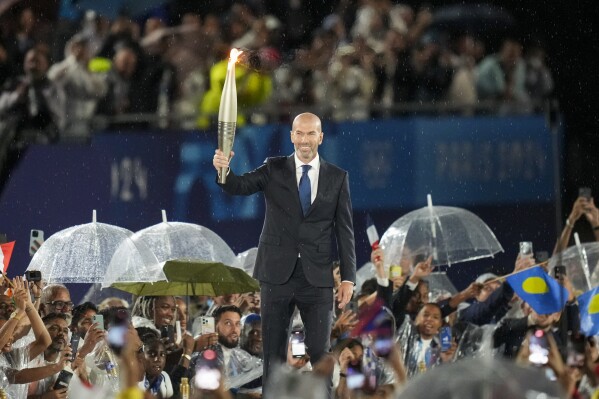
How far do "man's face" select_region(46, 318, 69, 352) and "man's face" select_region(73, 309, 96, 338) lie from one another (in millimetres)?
736

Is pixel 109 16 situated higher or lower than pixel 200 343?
higher

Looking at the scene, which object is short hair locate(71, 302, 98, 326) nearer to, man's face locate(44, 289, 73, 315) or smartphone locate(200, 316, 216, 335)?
man's face locate(44, 289, 73, 315)

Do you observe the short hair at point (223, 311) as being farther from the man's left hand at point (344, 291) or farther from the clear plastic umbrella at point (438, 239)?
the man's left hand at point (344, 291)

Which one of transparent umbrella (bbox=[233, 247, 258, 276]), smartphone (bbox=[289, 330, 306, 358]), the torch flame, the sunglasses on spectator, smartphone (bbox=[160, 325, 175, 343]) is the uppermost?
the torch flame

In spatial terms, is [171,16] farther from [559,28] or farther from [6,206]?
[559,28]

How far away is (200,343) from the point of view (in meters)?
7.87

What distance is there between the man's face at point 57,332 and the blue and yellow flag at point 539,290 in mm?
2858

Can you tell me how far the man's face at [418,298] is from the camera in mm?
9062

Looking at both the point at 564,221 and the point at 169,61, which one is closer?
the point at 564,221

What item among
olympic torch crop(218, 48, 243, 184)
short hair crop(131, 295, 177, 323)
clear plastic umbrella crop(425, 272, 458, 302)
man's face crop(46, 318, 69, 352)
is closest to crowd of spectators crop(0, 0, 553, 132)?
clear plastic umbrella crop(425, 272, 458, 302)

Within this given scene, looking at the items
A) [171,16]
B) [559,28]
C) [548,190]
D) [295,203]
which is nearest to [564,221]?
[548,190]

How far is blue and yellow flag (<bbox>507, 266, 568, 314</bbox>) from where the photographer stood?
8.33 metres

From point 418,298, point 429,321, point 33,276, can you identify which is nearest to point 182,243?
point 418,298

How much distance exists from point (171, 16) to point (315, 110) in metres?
2.87
